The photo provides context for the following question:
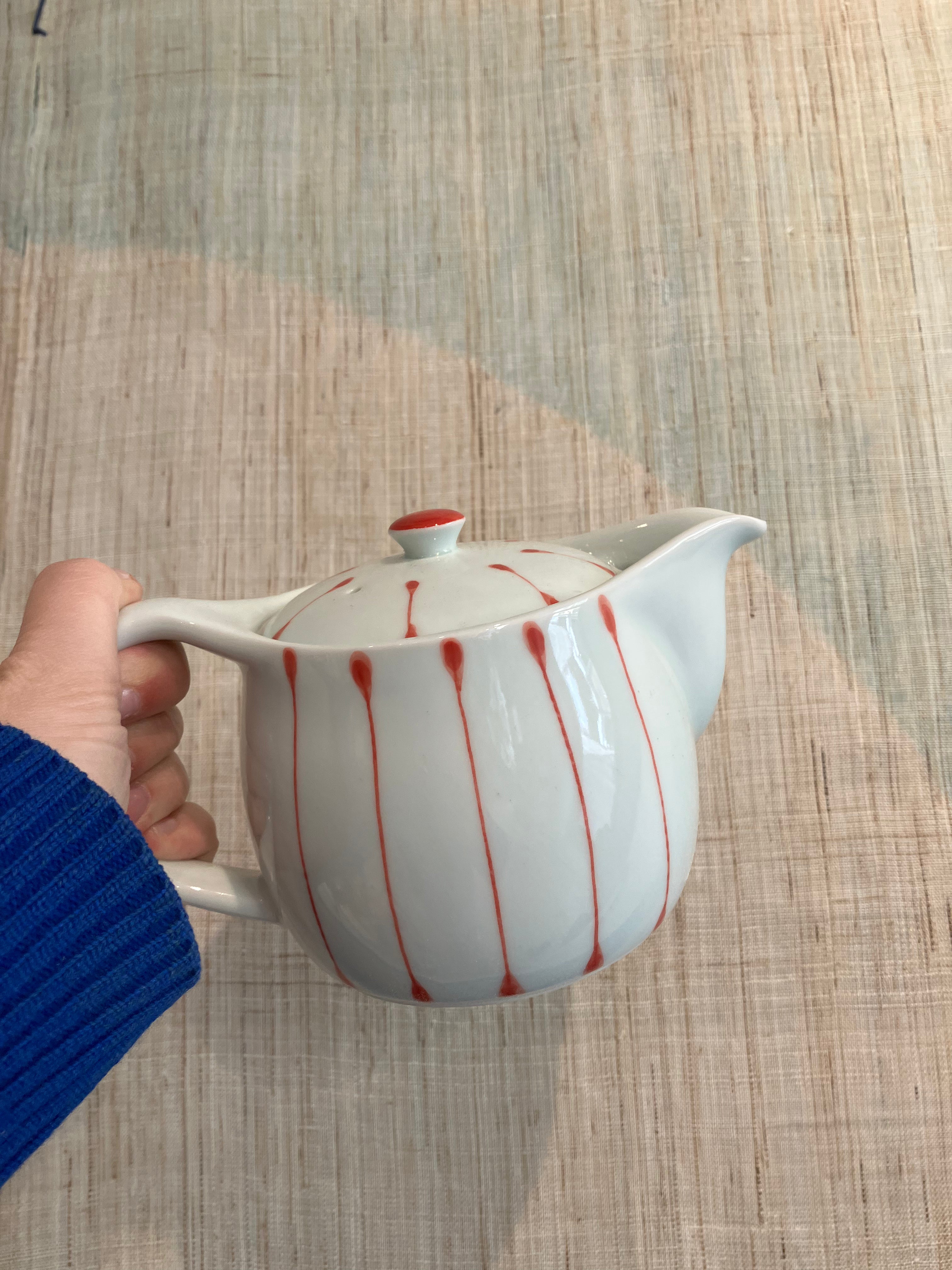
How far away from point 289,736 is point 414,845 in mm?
84

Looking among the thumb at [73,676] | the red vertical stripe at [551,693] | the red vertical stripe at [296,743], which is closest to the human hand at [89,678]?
the thumb at [73,676]

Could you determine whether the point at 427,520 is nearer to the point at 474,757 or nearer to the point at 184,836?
the point at 474,757

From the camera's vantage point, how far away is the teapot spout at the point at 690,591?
1.57 ft

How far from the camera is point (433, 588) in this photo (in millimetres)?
468

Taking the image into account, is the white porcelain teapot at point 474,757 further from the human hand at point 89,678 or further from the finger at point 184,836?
the finger at point 184,836

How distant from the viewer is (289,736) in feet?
1.53

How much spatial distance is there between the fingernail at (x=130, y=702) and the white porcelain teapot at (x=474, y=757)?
0.06m

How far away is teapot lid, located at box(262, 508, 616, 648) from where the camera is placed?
45cm

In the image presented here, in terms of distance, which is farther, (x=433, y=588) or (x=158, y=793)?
(x=158, y=793)

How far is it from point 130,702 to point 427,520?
0.68 feet

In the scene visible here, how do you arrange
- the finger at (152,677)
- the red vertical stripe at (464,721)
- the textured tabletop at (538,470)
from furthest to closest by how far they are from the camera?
the textured tabletop at (538,470), the finger at (152,677), the red vertical stripe at (464,721)

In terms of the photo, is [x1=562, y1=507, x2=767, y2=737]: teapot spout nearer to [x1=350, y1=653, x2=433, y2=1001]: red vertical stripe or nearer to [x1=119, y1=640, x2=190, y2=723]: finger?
[x1=350, y1=653, x2=433, y2=1001]: red vertical stripe

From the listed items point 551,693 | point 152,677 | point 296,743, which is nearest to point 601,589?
point 551,693

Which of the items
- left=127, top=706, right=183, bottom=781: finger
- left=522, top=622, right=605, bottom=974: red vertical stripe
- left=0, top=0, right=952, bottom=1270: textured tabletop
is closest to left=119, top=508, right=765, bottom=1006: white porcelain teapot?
left=522, top=622, right=605, bottom=974: red vertical stripe
